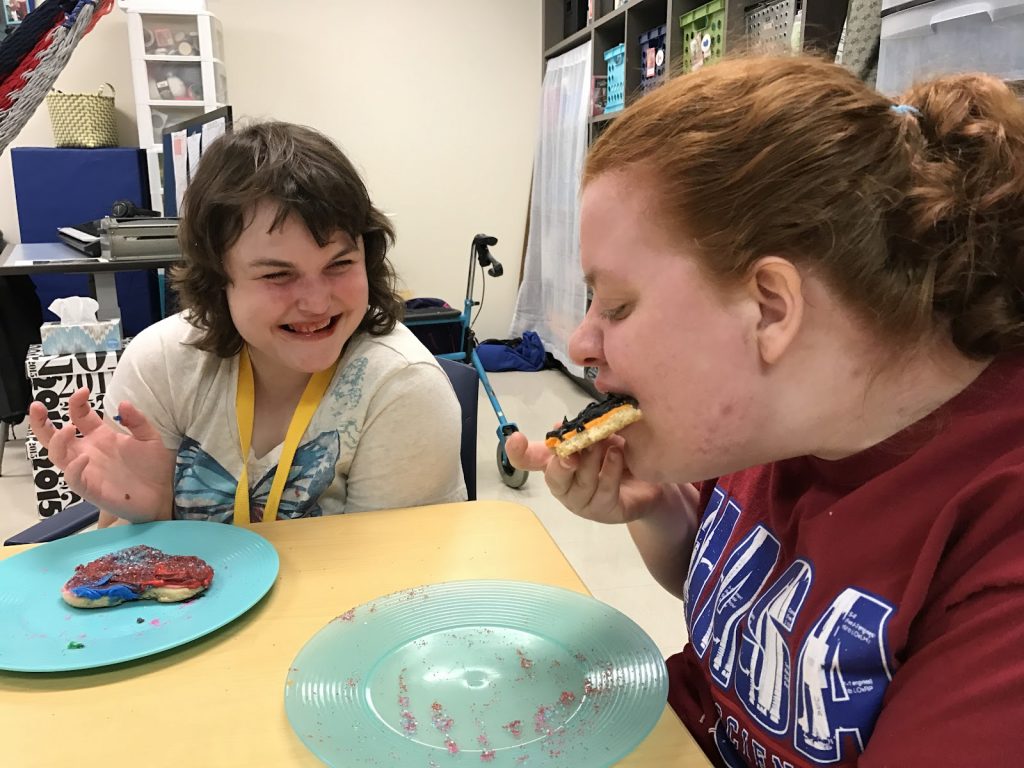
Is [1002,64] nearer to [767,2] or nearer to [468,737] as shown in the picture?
[767,2]

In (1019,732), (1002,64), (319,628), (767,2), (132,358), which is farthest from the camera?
(767,2)

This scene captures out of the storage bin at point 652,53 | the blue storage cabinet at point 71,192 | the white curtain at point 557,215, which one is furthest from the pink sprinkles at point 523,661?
the blue storage cabinet at point 71,192

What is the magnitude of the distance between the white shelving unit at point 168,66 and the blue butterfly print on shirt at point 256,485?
130 inches

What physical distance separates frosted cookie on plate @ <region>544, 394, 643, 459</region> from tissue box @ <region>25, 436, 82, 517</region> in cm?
239

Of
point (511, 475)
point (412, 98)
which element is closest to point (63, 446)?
point (511, 475)

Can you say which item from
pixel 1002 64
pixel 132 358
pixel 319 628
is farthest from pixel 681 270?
pixel 1002 64

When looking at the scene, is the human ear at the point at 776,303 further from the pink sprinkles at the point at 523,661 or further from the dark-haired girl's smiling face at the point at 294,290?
the dark-haired girl's smiling face at the point at 294,290

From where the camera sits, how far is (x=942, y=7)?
1.72 m

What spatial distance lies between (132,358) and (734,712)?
1136 millimetres

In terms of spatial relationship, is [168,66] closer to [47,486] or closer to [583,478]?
[47,486]

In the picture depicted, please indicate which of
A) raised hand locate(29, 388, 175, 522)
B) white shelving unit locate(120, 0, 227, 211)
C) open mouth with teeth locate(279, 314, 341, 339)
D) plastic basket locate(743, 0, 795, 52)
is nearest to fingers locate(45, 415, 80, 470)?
raised hand locate(29, 388, 175, 522)

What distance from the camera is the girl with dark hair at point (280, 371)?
128 centimetres

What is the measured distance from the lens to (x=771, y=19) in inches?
104

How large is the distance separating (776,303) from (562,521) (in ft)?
7.49
